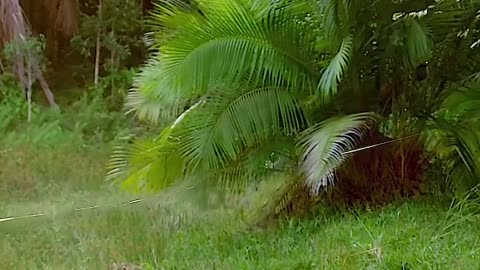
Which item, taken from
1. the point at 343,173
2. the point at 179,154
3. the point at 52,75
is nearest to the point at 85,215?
the point at 179,154

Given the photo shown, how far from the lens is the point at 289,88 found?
10.6ft

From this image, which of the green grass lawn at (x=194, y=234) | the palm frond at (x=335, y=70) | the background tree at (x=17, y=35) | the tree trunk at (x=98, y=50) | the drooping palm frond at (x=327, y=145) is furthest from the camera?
the tree trunk at (x=98, y=50)

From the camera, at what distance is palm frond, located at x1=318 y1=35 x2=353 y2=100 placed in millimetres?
2973

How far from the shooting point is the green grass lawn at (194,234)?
2486 mm

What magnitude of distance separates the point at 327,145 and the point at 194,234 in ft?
2.13

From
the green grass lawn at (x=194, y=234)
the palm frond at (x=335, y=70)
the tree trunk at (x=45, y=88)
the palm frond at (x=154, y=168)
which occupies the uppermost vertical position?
the palm frond at (x=335, y=70)

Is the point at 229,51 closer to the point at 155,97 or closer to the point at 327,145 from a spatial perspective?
the point at 155,97

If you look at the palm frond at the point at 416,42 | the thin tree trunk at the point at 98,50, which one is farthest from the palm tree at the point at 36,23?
the palm frond at the point at 416,42

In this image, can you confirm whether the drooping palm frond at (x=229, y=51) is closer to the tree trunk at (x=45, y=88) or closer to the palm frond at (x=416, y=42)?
the palm frond at (x=416, y=42)

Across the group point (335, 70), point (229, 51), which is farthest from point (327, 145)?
point (229, 51)

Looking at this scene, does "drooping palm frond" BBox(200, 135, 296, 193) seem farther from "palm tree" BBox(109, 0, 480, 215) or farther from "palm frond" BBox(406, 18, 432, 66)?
"palm frond" BBox(406, 18, 432, 66)

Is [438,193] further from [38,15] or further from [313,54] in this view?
[38,15]

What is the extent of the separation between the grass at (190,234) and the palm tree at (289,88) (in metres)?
0.17

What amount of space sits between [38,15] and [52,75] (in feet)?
A: 1.43
